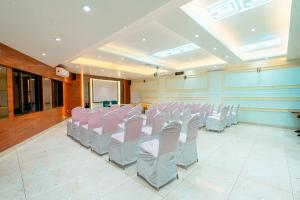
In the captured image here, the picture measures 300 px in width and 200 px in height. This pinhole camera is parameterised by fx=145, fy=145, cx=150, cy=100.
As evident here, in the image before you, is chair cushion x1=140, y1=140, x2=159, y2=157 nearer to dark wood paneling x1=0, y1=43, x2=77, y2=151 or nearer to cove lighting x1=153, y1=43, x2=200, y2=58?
dark wood paneling x1=0, y1=43, x2=77, y2=151

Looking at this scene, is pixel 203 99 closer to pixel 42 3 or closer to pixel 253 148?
pixel 253 148

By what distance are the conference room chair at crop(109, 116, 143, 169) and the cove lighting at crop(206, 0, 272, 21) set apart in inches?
120

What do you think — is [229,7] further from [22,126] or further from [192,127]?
[22,126]

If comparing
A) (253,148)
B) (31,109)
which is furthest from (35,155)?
(253,148)

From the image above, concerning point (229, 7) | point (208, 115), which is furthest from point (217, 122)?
point (229, 7)

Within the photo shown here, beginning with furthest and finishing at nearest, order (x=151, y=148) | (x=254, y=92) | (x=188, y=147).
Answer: (x=254, y=92) < (x=188, y=147) < (x=151, y=148)

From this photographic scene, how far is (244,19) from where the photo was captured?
3816 mm

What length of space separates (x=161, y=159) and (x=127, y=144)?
3.15ft

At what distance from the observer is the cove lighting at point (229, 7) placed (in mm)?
3137

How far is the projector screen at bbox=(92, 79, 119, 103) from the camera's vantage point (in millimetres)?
12039

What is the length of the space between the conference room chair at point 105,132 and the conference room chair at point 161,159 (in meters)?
1.36

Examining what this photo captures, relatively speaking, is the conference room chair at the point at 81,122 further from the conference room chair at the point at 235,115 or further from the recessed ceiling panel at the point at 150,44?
the conference room chair at the point at 235,115

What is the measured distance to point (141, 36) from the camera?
16.0 feet

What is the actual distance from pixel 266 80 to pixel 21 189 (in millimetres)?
9495
